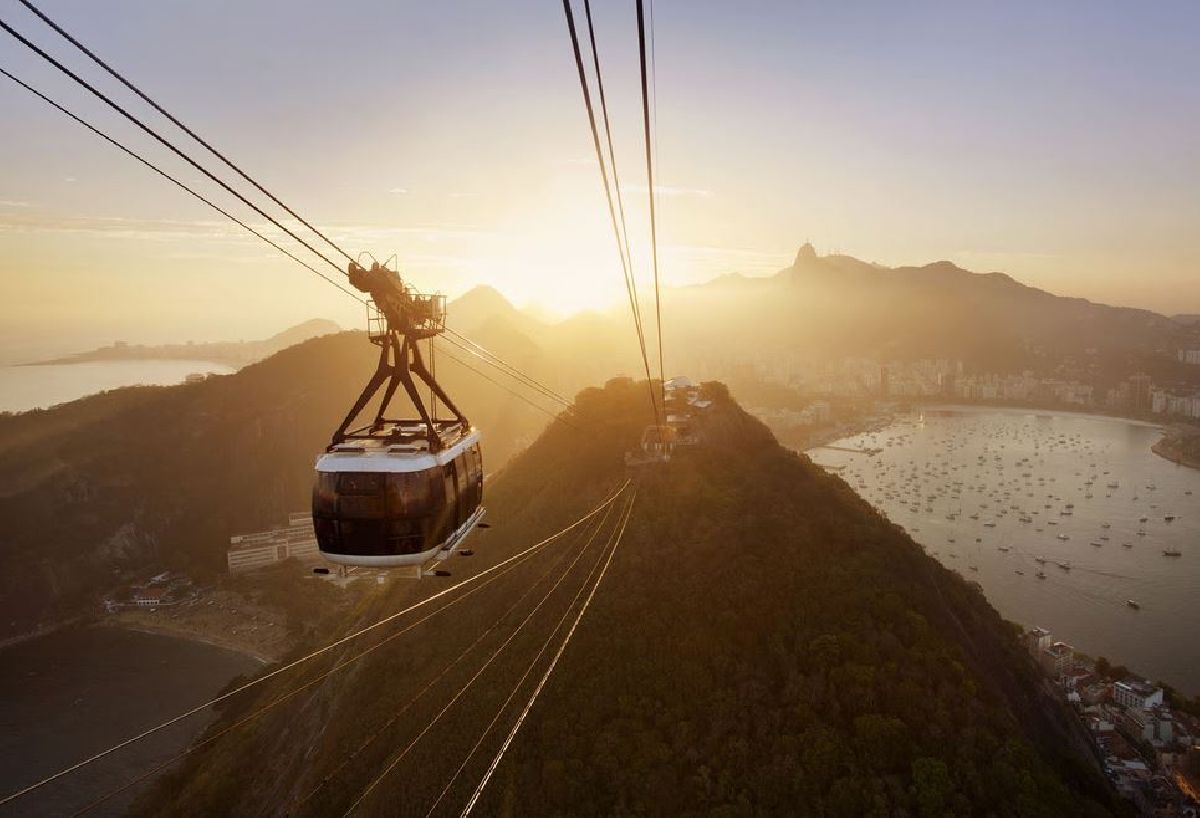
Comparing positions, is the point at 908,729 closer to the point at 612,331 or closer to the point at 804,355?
the point at 612,331

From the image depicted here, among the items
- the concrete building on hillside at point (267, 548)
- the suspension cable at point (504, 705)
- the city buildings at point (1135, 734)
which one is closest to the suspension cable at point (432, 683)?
the suspension cable at point (504, 705)

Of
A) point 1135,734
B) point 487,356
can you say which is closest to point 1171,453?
point 1135,734

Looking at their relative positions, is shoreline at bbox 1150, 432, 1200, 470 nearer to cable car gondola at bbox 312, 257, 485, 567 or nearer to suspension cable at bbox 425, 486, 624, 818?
suspension cable at bbox 425, 486, 624, 818

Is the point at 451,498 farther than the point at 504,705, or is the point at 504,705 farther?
the point at 504,705

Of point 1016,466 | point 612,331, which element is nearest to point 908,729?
point 1016,466

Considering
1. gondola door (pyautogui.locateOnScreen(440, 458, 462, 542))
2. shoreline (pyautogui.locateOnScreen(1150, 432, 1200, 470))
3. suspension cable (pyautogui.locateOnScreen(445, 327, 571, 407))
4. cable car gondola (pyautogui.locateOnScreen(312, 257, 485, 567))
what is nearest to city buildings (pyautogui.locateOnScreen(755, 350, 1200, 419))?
shoreline (pyautogui.locateOnScreen(1150, 432, 1200, 470))

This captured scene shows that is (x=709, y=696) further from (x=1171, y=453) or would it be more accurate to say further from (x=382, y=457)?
(x=1171, y=453)

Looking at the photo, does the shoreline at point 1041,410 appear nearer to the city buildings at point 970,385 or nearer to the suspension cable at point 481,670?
the city buildings at point 970,385
